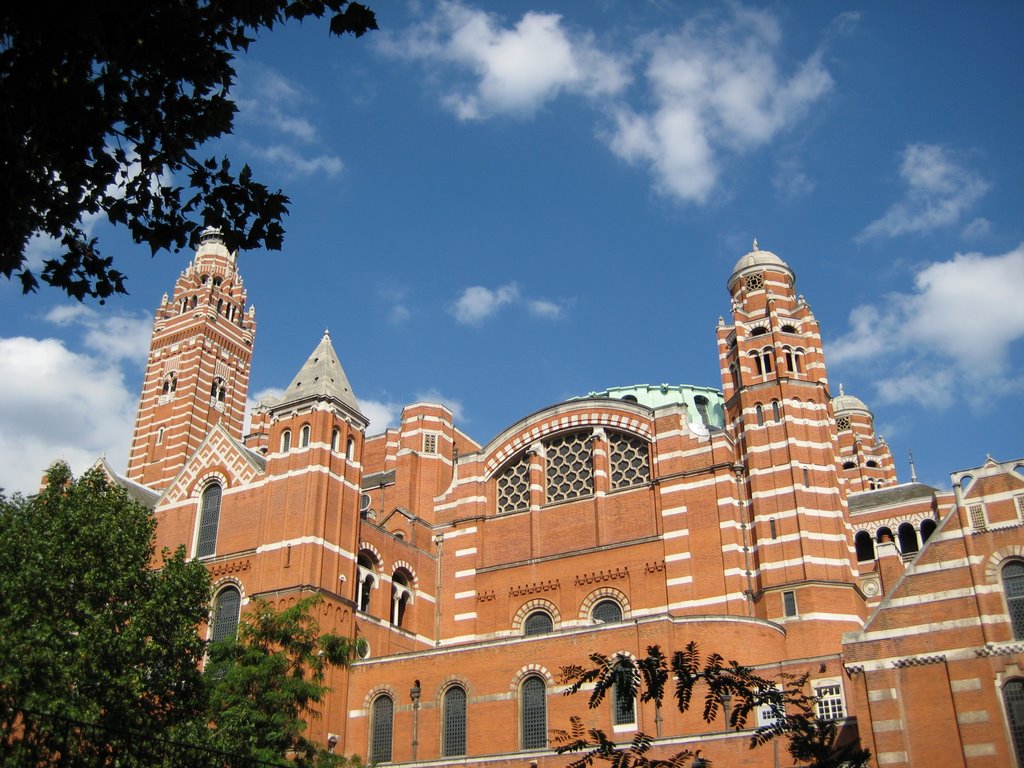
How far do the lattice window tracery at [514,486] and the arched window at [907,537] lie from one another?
1692 centimetres

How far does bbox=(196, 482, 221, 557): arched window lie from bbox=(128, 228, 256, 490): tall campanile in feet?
86.2

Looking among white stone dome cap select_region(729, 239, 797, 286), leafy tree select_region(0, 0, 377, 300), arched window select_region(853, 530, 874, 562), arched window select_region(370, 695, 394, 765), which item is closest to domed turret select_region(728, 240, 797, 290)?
white stone dome cap select_region(729, 239, 797, 286)

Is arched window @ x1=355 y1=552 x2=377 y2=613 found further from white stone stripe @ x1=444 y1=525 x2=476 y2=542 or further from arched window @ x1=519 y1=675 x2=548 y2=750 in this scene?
arched window @ x1=519 y1=675 x2=548 y2=750

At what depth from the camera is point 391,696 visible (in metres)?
37.6

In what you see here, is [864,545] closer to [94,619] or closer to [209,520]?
[209,520]

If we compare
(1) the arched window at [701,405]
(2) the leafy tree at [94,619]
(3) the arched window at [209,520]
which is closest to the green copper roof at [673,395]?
(1) the arched window at [701,405]

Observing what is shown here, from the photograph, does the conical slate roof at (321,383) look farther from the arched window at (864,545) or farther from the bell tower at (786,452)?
the arched window at (864,545)

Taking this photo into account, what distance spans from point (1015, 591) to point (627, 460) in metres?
18.8

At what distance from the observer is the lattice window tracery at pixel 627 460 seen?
1708 inches

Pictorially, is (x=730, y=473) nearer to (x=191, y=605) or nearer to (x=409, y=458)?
(x=409, y=458)

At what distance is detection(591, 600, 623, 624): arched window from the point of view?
40.9 meters

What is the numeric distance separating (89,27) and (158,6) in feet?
3.70

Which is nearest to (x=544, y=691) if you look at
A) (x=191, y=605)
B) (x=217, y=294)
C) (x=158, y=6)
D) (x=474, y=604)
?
(x=474, y=604)

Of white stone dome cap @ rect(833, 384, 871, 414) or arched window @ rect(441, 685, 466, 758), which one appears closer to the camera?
arched window @ rect(441, 685, 466, 758)
